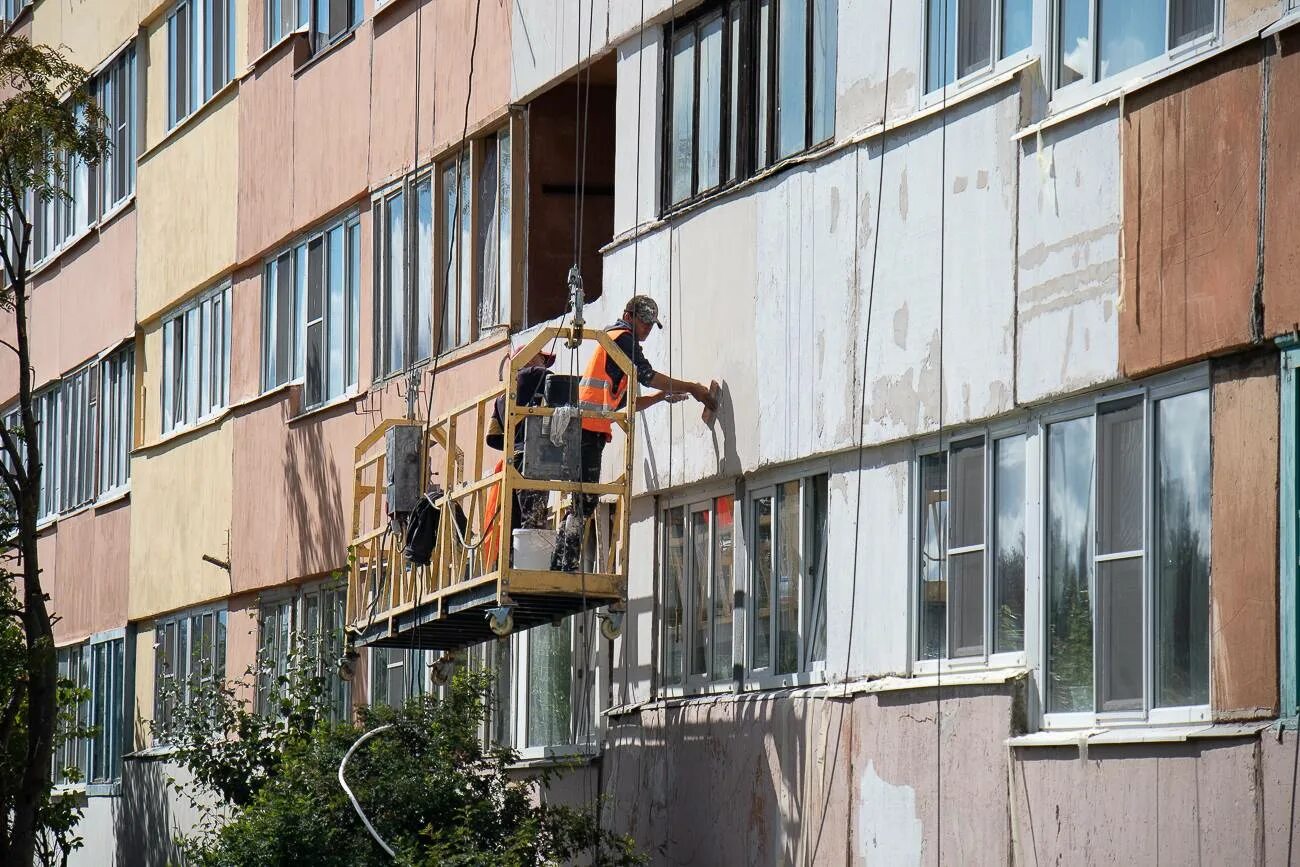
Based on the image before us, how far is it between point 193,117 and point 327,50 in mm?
4683

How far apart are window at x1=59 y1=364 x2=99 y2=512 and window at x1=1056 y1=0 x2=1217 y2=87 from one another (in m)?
21.4

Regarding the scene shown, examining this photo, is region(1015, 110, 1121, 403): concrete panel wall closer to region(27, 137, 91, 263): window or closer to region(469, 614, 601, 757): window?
region(469, 614, 601, 757): window

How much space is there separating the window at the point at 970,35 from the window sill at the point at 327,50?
10.1 meters

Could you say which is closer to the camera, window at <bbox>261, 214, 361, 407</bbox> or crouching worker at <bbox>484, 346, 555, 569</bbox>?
crouching worker at <bbox>484, 346, 555, 569</bbox>

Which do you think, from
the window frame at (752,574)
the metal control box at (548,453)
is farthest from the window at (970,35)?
the metal control box at (548,453)

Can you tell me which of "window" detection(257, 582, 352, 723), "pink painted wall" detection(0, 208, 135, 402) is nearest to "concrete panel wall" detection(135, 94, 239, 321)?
"pink painted wall" detection(0, 208, 135, 402)

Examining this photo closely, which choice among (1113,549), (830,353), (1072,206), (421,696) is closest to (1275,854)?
(1113,549)

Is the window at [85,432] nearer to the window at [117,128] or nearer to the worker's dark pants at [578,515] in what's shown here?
the window at [117,128]

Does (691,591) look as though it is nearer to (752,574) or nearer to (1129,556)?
(752,574)

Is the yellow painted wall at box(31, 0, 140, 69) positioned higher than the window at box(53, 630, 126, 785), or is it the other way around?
the yellow painted wall at box(31, 0, 140, 69)

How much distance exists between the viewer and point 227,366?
2667 centimetres

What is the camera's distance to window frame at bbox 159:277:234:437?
87.9ft

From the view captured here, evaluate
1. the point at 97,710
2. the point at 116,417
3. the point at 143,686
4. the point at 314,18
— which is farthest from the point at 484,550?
the point at 97,710

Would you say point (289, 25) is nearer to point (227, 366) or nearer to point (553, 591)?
point (227, 366)
